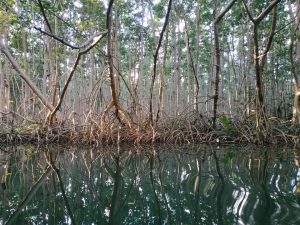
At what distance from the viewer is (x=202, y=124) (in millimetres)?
5613

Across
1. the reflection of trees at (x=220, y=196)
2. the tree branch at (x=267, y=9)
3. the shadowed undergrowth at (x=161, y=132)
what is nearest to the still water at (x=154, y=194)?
the reflection of trees at (x=220, y=196)

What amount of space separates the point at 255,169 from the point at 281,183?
1.70ft

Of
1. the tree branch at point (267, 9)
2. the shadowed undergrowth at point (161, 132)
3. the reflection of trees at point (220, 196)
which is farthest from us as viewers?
the shadowed undergrowth at point (161, 132)

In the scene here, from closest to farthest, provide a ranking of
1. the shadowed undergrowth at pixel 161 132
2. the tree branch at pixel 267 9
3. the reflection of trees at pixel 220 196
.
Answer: the reflection of trees at pixel 220 196
the tree branch at pixel 267 9
the shadowed undergrowth at pixel 161 132

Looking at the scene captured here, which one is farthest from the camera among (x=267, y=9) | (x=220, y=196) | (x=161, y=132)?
(x=161, y=132)

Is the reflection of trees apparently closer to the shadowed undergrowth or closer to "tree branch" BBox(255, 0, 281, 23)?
"tree branch" BBox(255, 0, 281, 23)

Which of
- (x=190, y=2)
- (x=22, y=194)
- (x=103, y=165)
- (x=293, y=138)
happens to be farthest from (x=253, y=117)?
(x=190, y=2)

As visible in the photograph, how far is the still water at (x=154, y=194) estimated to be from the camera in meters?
1.28

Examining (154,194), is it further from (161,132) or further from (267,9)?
(161,132)

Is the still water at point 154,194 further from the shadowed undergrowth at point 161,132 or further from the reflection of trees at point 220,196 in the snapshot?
the shadowed undergrowth at point 161,132

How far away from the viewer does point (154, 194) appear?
5.42ft

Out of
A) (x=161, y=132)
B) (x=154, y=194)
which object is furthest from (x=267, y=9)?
(x=154, y=194)

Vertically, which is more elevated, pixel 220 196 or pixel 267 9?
pixel 267 9

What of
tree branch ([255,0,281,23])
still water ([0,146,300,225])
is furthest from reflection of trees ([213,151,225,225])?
tree branch ([255,0,281,23])
